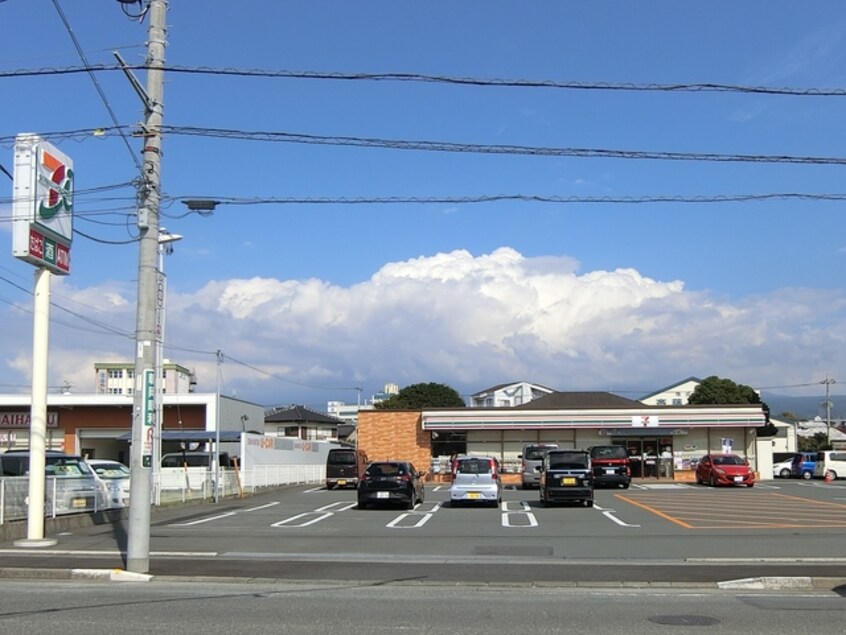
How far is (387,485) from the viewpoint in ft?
84.6

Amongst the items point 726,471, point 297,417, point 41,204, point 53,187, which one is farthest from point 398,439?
point 297,417

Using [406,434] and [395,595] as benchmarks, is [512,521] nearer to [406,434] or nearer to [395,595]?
[395,595]

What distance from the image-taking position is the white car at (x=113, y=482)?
2217cm

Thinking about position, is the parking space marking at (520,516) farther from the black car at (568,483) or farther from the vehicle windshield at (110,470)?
the vehicle windshield at (110,470)

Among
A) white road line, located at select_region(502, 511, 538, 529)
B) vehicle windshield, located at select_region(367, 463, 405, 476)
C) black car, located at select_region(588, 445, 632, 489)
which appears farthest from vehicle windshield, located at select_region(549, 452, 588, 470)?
black car, located at select_region(588, 445, 632, 489)

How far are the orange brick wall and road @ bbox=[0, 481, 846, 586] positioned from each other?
2192 cm

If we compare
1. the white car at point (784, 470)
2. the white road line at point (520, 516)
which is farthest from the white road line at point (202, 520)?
the white car at point (784, 470)

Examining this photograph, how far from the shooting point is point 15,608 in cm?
966

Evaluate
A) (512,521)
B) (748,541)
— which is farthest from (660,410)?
(748,541)

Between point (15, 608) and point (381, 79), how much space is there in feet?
30.9

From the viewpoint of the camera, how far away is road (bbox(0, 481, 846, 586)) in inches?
502

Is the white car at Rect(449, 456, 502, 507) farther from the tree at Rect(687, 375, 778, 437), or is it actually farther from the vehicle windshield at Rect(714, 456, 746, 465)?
the tree at Rect(687, 375, 778, 437)

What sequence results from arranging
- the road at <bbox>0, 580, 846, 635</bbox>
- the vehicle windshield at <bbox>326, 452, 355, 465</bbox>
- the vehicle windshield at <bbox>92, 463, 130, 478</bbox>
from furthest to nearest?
the vehicle windshield at <bbox>326, 452, 355, 465</bbox> → the vehicle windshield at <bbox>92, 463, 130, 478</bbox> → the road at <bbox>0, 580, 846, 635</bbox>

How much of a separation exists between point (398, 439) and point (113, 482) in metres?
28.5
